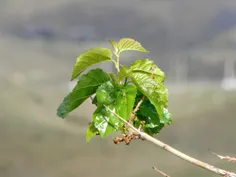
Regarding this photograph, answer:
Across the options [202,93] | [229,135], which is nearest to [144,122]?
[229,135]

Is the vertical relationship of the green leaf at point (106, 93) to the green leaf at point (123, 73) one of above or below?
below

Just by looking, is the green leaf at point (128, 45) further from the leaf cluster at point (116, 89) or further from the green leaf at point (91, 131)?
the green leaf at point (91, 131)

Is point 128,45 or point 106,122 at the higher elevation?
point 128,45

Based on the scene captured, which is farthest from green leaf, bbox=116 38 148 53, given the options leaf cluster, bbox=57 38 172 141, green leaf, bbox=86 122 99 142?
green leaf, bbox=86 122 99 142

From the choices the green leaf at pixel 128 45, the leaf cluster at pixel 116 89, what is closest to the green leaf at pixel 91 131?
the leaf cluster at pixel 116 89

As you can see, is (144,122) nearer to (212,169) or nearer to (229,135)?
(212,169)
